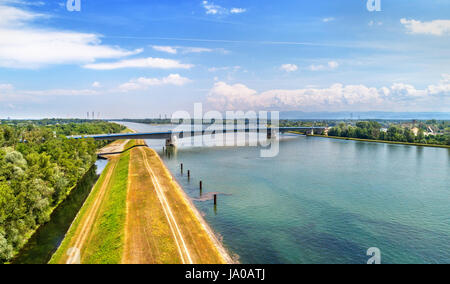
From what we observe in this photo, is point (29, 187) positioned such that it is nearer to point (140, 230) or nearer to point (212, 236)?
point (140, 230)

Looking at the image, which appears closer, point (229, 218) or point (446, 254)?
point (446, 254)

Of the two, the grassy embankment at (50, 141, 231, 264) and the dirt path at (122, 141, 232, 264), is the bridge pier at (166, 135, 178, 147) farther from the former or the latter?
the dirt path at (122, 141, 232, 264)

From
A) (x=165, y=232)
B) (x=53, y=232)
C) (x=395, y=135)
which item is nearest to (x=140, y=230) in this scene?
(x=165, y=232)

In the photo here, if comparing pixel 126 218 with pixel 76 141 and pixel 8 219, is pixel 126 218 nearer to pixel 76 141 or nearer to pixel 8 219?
pixel 8 219

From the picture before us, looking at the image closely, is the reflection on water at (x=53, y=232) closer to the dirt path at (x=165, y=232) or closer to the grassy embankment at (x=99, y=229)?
the grassy embankment at (x=99, y=229)
